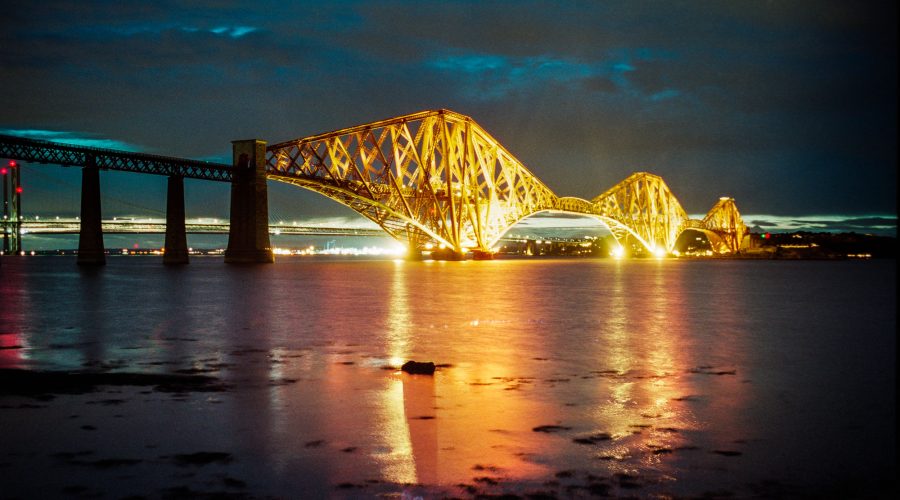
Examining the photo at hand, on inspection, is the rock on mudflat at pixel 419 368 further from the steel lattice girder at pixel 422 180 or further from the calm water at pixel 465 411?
the steel lattice girder at pixel 422 180

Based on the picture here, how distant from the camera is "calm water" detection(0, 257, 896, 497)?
7.32 meters

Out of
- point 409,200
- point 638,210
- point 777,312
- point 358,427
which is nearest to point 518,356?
point 358,427

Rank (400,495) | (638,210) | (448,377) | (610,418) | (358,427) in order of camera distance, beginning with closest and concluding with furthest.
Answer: (400,495) → (358,427) → (610,418) → (448,377) → (638,210)

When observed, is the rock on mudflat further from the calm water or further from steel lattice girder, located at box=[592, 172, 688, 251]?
steel lattice girder, located at box=[592, 172, 688, 251]

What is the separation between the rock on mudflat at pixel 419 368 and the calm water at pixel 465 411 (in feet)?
1.02

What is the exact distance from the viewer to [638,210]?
170 meters

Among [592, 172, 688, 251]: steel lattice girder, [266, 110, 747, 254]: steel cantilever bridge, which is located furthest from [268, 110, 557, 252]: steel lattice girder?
[592, 172, 688, 251]: steel lattice girder

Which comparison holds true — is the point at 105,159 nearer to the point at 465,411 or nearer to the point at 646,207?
the point at 465,411

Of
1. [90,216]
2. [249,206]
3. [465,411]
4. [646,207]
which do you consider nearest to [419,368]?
[465,411]

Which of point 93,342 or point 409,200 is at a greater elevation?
point 409,200

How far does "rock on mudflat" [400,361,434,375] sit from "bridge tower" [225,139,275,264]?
67438mm

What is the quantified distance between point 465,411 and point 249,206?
71.6 metres

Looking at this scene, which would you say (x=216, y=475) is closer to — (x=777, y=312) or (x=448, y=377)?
(x=448, y=377)

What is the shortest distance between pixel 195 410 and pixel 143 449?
2.06 m
